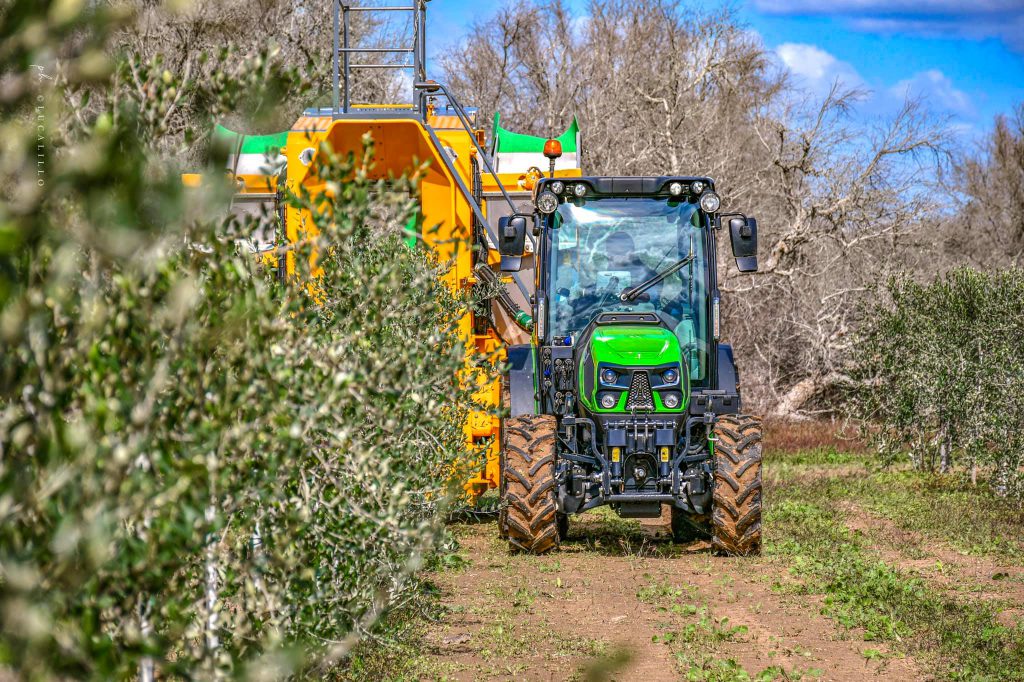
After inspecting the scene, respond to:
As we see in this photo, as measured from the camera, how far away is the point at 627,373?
9523 millimetres

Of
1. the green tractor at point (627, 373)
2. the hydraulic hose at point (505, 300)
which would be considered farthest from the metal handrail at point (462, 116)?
the green tractor at point (627, 373)

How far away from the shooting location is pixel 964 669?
6445 mm

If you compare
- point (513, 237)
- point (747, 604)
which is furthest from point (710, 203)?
point (747, 604)

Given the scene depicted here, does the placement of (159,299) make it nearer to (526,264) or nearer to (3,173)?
(3,173)

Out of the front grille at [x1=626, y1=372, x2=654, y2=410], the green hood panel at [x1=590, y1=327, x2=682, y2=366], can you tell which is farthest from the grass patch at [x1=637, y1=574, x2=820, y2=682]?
the green hood panel at [x1=590, y1=327, x2=682, y2=366]

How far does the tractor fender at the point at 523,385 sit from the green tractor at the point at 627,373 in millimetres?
11

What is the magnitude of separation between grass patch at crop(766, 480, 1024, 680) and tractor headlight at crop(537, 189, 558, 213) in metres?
3.24

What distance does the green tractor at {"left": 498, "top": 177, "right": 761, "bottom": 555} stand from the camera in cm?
930

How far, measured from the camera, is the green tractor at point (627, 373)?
930cm

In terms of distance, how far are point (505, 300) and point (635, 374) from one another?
2.36m

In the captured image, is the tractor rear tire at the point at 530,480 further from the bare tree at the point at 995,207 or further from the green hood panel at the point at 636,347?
the bare tree at the point at 995,207

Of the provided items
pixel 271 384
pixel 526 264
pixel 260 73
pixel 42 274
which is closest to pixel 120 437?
pixel 42 274

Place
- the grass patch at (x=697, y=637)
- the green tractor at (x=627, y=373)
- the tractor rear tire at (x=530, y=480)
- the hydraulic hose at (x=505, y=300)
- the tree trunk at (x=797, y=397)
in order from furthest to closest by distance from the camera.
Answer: the tree trunk at (x=797, y=397), the hydraulic hose at (x=505, y=300), the green tractor at (x=627, y=373), the tractor rear tire at (x=530, y=480), the grass patch at (x=697, y=637)

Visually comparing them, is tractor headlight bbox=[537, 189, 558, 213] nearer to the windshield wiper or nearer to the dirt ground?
the windshield wiper
